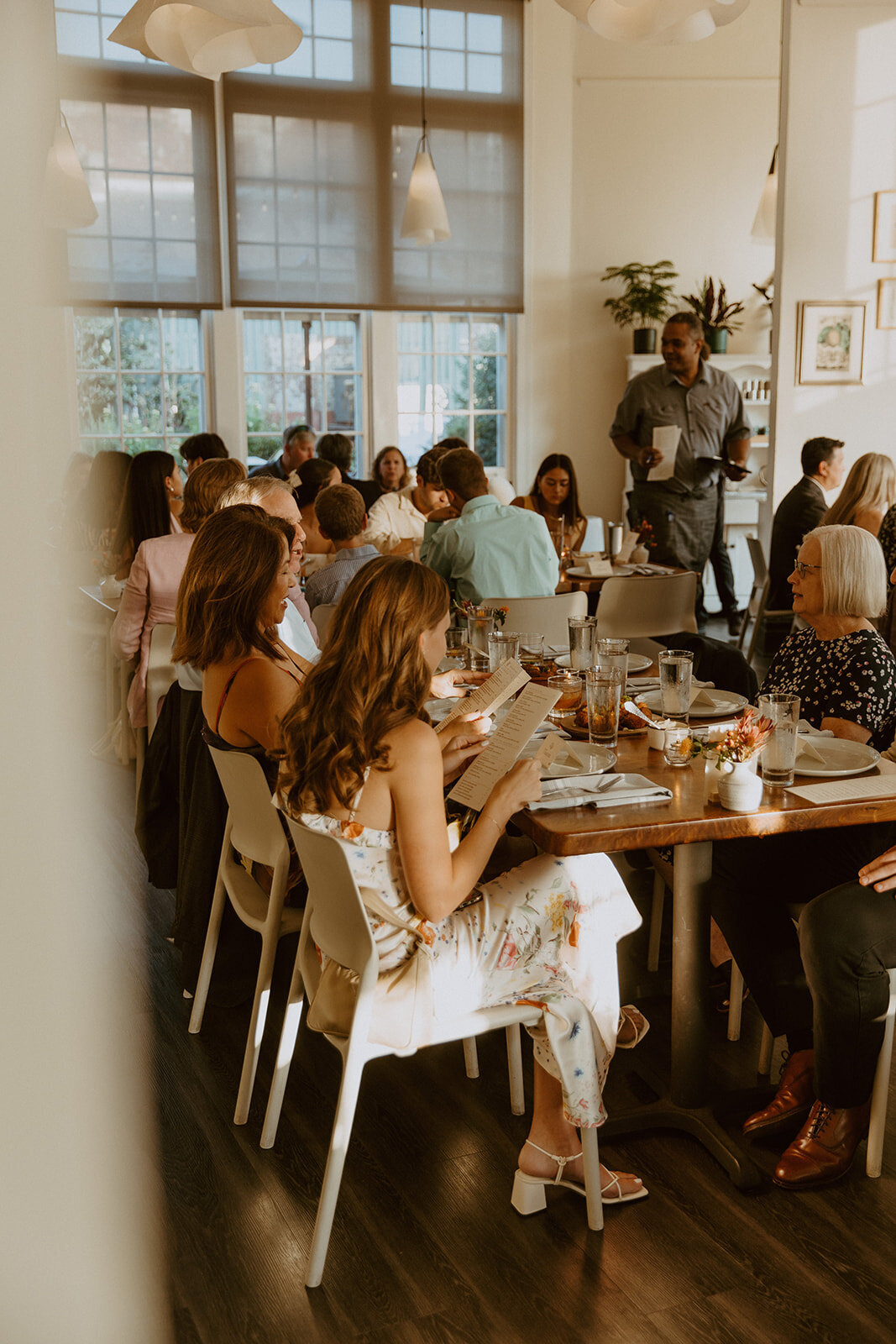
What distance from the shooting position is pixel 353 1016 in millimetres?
1913

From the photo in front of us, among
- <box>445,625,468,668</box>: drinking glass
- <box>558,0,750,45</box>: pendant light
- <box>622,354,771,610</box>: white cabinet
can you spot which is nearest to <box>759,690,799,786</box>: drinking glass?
<box>445,625,468,668</box>: drinking glass

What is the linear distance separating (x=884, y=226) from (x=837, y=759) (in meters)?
5.08

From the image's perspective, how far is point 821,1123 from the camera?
2.20 m

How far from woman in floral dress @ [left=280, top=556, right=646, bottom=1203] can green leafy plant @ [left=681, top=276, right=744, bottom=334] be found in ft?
22.5

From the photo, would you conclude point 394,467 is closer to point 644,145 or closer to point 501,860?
point 644,145

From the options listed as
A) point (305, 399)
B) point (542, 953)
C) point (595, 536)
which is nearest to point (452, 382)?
point (305, 399)

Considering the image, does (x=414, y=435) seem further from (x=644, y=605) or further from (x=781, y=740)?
(x=781, y=740)

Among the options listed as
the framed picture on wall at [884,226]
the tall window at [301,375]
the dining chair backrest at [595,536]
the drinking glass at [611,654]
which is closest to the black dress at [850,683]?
the drinking glass at [611,654]

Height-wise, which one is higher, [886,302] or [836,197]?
[836,197]

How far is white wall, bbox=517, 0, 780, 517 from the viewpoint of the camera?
8070 millimetres

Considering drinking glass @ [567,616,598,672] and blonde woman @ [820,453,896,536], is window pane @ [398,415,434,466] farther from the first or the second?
drinking glass @ [567,616,598,672]

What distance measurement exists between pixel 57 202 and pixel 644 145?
8.82 meters

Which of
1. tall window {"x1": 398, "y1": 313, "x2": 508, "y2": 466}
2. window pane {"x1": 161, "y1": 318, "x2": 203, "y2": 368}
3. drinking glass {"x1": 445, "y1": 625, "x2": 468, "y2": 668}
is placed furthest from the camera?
tall window {"x1": 398, "y1": 313, "x2": 508, "y2": 466}

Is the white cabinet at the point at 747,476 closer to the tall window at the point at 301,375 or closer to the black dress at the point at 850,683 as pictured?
the tall window at the point at 301,375
